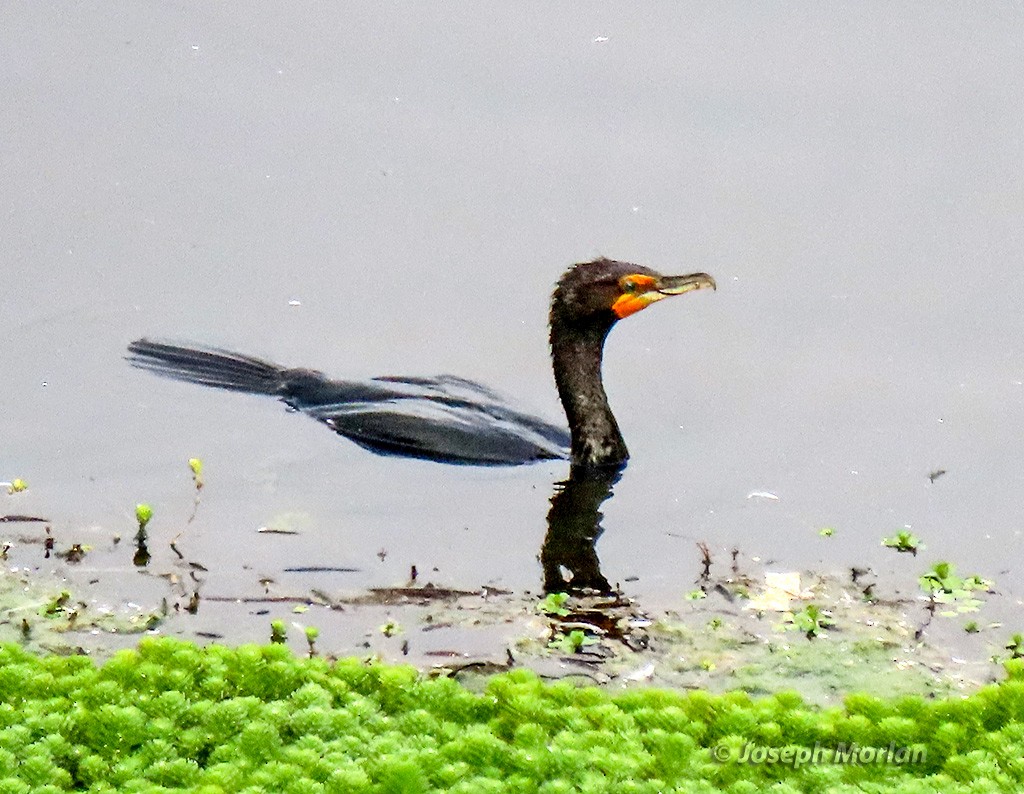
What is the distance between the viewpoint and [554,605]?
7133 millimetres

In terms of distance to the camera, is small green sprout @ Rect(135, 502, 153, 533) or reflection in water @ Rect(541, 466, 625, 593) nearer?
small green sprout @ Rect(135, 502, 153, 533)

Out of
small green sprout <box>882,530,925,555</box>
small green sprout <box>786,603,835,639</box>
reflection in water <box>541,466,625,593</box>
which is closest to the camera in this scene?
small green sprout <box>786,603,835,639</box>

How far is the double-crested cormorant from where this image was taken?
916 cm

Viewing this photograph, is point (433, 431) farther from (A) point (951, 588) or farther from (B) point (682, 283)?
(A) point (951, 588)

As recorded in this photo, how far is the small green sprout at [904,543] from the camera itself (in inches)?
319

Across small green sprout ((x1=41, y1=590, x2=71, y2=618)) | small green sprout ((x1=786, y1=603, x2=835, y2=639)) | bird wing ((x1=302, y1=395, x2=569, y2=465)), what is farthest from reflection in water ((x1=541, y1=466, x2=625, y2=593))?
small green sprout ((x1=41, y1=590, x2=71, y2=618))

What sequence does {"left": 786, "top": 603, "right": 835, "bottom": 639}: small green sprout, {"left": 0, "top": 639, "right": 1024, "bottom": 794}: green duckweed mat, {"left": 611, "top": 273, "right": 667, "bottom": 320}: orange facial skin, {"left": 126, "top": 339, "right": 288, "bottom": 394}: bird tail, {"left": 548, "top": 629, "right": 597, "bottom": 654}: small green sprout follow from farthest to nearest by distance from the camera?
{"left": 126, "top": 339, "right": 288, "bottom": 394}: bird tail < {"left": 611, "top": 273, "right": 667, "bottom": 320}: orange facial skin < {"left": 786, "top": 603, "right": 835, "bottom": 639}: small green sprout < {"left": 548, "top": 629, "right": 597, "bottom": 654}: small green sprout < {"left": 0, "top": 639, "right": 1024, "bottom": 794}: green duckweed mat

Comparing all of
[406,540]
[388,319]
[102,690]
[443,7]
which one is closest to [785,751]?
[102,690]

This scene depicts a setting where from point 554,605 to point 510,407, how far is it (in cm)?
266

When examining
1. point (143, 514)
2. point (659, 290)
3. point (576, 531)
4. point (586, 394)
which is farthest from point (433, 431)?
→ point (143, 514)

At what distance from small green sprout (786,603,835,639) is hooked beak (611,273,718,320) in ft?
7.51

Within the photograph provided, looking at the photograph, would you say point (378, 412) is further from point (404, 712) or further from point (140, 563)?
point (404, 712)

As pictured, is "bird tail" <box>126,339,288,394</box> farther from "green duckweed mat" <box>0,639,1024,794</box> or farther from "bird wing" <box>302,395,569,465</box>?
"green duckweed mat" <box>0,639,1024,794</box>

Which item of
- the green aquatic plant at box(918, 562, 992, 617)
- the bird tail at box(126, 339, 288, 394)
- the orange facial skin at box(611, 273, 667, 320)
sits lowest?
the green aquatic plant at box(918, 562, 992, 617)
